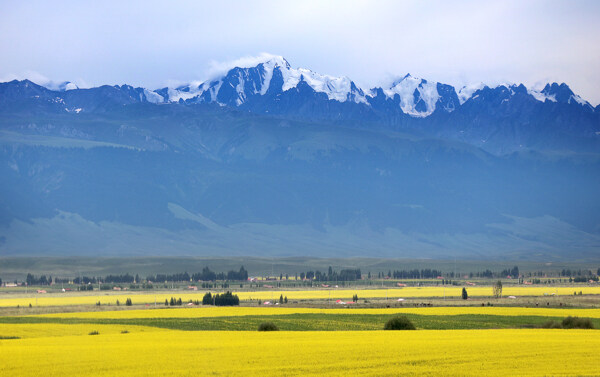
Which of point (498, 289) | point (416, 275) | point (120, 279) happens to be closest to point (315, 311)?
point (498, 289)

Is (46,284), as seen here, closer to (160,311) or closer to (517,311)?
(160,311)

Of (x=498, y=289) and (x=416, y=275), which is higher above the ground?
(x=416, y=275)

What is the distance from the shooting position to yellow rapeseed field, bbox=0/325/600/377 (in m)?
34.4

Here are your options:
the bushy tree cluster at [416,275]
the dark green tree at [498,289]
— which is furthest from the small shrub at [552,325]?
the bushy tree cluster at [416,275]

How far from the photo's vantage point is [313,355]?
38.5 m

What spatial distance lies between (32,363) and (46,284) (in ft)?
428

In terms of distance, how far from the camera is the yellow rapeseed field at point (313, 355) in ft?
113

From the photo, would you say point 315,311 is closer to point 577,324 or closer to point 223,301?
point 223,301

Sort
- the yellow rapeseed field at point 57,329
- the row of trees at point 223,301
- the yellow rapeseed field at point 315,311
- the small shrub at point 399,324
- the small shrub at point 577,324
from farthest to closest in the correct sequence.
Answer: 1. the row of trees at point 223,301
2. the yellow rapeseed field at point 315,311
3. the small shrub at point 399,324
4. the yellow rapeseed field at point 57,329
5. the small shrub at point 577,324

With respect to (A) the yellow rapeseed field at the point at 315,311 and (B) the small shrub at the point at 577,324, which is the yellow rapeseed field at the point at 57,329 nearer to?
(A) the yellow rapeseed field at the point at 315,311

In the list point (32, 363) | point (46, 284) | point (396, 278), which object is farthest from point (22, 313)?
point (396, 278)

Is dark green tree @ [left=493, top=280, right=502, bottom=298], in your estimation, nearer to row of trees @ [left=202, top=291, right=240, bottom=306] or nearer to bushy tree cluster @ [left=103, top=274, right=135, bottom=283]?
row of trees @ [left=202, top=291, right=240, bottom=306]

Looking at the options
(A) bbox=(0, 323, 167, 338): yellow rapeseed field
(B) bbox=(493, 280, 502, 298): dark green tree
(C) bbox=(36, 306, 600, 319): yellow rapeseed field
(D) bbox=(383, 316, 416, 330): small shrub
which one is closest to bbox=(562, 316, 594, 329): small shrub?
(D) bbox=(383, 316, 416, 330): small shrub

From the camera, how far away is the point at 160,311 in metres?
83.8
